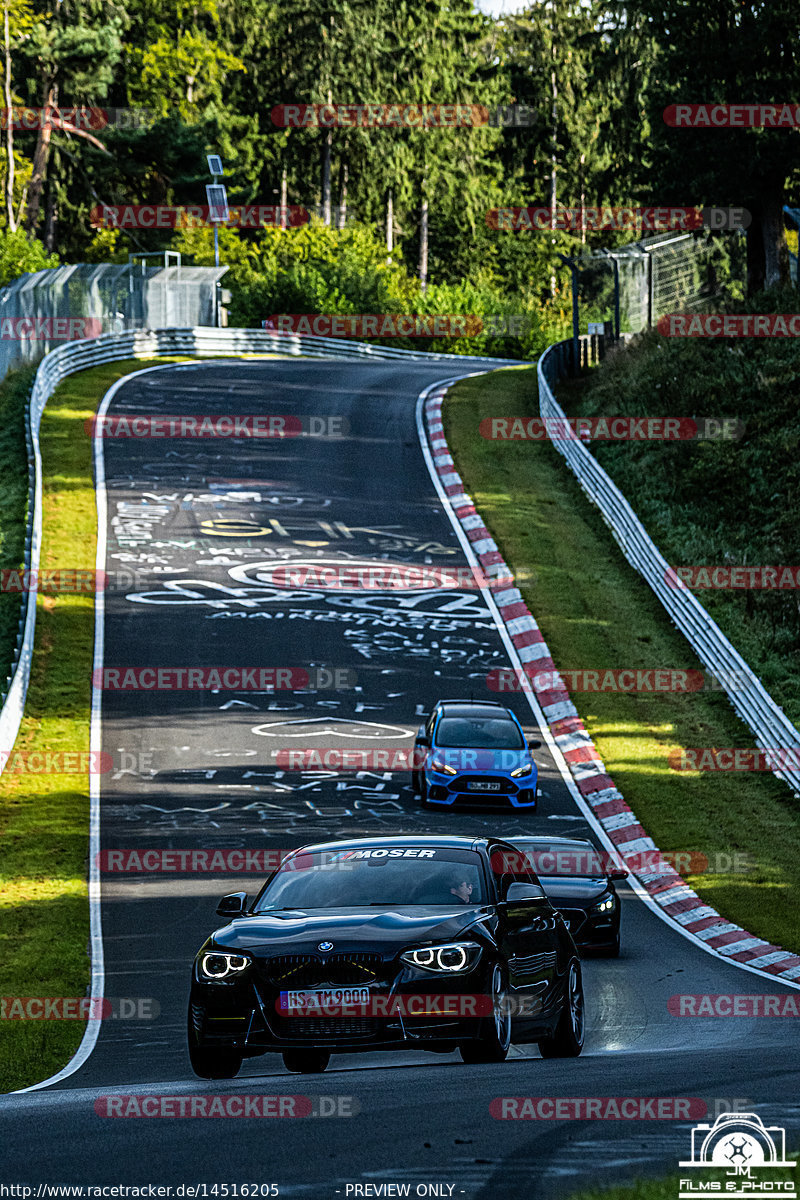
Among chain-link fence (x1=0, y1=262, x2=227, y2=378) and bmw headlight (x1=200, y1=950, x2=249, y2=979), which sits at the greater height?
chain-link fence (x1=0, y1=262, x2=227, y2=378)

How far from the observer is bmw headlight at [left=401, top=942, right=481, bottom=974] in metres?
8.63

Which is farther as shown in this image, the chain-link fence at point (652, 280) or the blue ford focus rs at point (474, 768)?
the chain-link fence at point (652, 280)

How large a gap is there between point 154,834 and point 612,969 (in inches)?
278

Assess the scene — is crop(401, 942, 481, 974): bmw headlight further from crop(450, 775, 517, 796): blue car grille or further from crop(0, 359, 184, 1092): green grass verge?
crop(450, 775, 517, 796): blue car grille

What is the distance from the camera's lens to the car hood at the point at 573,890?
15078 mm

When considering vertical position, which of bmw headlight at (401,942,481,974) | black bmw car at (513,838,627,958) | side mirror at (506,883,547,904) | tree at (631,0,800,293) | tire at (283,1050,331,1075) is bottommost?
black bmw car at (513,838,627,958)

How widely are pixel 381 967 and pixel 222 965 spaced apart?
3.00 feet

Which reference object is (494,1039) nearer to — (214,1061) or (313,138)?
(214,1061)

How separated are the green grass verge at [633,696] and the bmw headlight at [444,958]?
28.1 feet

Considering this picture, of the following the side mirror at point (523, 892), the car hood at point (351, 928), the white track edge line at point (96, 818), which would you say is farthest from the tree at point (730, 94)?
the car hood at point (351, 928)

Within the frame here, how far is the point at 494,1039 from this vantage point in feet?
29.2

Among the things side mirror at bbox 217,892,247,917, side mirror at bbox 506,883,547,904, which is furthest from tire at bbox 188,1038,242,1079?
side mirror at bbox 506,883,547,904

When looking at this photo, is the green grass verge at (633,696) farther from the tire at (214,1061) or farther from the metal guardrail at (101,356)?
the metal guardrail at (101,356)

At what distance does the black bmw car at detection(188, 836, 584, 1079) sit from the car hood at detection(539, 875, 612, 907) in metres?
5.03
